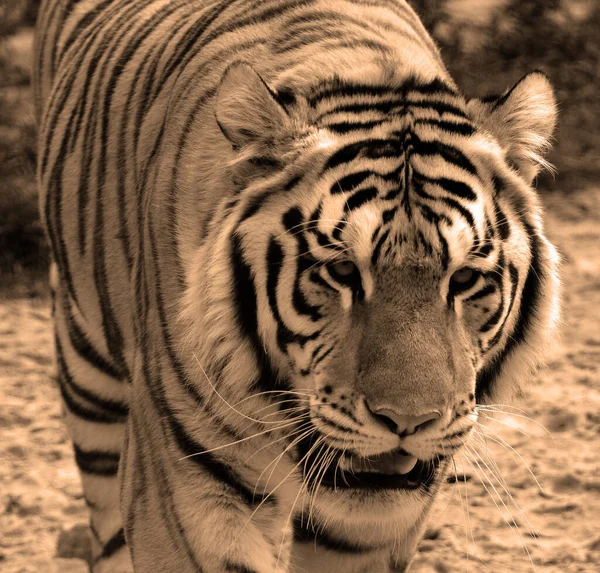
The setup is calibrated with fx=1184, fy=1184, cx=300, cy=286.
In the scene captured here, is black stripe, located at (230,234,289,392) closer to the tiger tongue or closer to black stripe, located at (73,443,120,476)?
the tiger tongue

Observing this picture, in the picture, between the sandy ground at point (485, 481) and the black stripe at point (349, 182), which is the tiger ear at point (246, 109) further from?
the sandy ground at point (485, 481)

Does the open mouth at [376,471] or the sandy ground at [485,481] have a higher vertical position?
the open mouth at [376,471]

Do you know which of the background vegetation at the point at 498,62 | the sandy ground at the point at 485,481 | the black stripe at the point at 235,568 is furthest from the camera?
the background vegetation at the point at 498,62

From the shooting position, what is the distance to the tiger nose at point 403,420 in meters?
1.79

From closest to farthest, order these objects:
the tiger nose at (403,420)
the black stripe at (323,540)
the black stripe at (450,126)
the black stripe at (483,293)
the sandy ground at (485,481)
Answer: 1. the tiger nose at (403,420)
2. the black stripe at (483,293)
3. the black stripe at (450,126)
4. the black stripe at (323,540)
5. the sandy ground at (485,481)

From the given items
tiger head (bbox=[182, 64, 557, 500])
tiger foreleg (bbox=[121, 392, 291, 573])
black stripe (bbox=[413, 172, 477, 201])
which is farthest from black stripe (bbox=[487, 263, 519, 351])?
tiger foreleg (bbox=[121, 392, 291, 573])

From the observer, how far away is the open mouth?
6.45 feet

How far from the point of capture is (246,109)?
75.7 inches

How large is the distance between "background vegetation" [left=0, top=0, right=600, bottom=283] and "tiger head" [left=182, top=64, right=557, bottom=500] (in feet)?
9.36

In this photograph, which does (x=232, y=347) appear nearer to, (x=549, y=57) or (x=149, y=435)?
(x=149, y=435)

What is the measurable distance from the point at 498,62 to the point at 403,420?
4.45m

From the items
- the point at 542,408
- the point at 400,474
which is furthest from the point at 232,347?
the point at 542,408

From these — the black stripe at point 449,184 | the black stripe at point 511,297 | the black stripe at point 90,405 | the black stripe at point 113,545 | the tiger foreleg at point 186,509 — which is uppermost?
the black stripe at point 449,184

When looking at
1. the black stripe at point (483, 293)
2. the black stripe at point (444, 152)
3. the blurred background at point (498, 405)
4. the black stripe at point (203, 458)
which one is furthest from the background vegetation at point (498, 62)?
the black stripe at point (483, 293)
